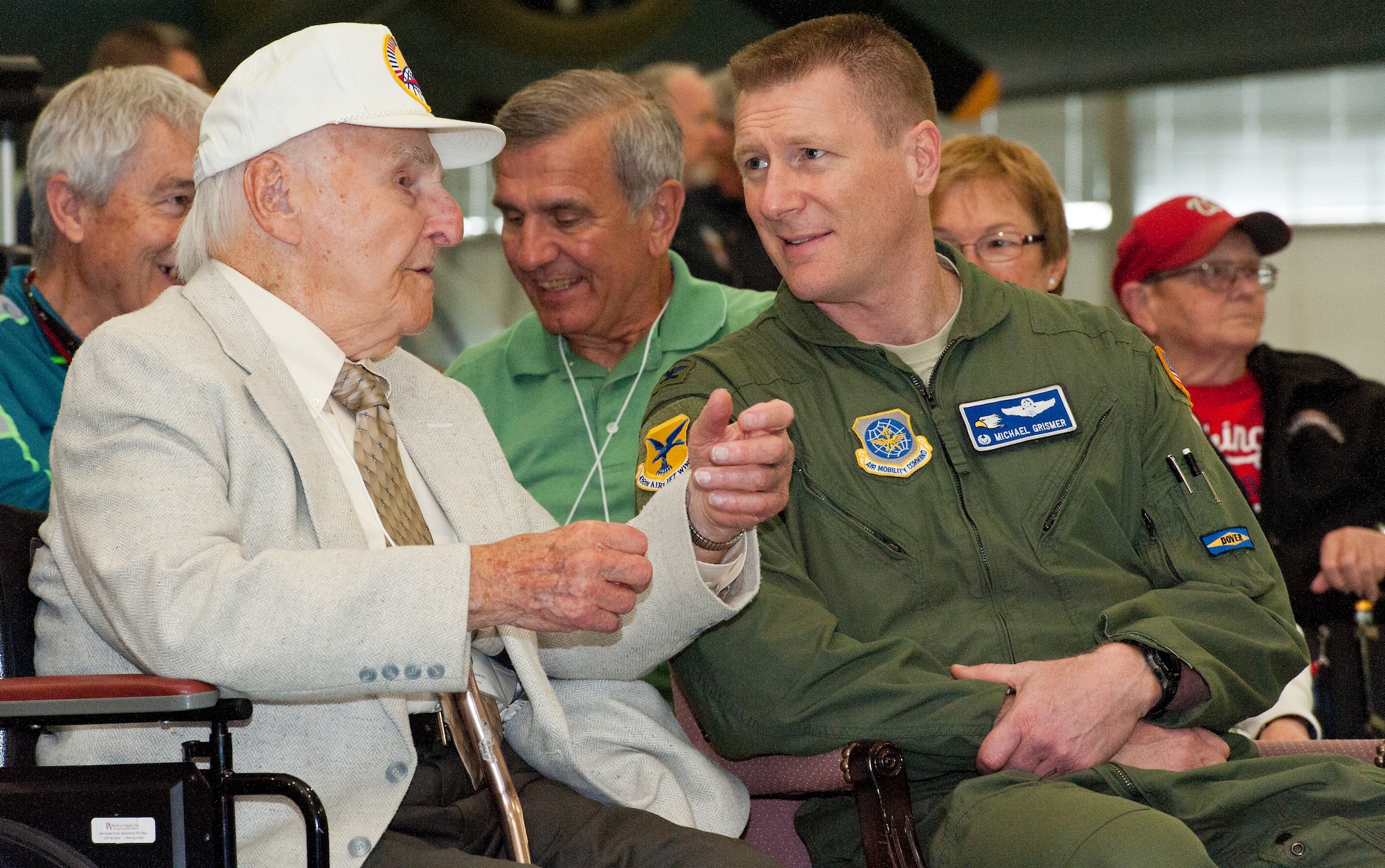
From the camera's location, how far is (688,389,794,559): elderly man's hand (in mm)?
1621

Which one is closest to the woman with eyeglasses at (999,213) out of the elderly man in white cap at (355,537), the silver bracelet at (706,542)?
the elderly man in white cap at (355,537)

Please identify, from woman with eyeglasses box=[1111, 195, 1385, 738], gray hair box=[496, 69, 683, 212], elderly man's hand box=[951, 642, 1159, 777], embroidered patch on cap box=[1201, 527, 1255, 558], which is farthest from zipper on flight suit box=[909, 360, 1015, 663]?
woman with eyeglasses box=[1111, 195, 1385, 738]

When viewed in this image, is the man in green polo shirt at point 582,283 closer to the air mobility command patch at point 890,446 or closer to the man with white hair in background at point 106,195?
the man with white hair in background at point 106,195

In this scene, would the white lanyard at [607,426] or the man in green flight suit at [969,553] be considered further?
the white lanyard at [607,426]

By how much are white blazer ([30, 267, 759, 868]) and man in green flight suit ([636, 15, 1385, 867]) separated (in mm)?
125

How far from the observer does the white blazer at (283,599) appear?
56.7 inches

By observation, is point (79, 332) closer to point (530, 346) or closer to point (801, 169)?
point (530, 346)

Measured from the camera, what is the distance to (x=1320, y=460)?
3.14 metres

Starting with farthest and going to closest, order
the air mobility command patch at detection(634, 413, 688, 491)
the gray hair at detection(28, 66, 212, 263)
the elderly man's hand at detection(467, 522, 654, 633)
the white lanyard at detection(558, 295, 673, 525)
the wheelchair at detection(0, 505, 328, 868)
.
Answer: the white lanyard at detection(558, 295, 673, 525)
the gray hair at detection(28, 66, 212, 263)
the air mobility command patch at detection(634, 413, 688, 491)
the elderly man's hand at detection(467, 522, 654, 633)
the wheelchair at detection(0, 505, 328, 868)

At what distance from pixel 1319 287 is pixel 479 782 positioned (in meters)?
9.39

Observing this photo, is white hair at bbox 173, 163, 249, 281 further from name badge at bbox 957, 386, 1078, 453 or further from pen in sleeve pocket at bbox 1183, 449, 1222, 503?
pen in sleeve pocket at bbox 1183, 449, 1222, 503

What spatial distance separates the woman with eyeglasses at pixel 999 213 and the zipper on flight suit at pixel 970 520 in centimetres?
99

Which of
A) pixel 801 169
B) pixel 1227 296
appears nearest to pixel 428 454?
pixel 801 169

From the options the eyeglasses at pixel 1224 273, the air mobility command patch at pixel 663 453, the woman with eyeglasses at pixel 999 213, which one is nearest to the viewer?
the air mobility command patch at pixel 663 453
